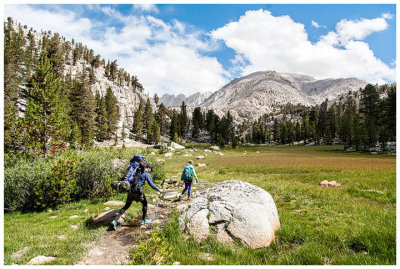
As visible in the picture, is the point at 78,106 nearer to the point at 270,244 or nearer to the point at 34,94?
the point at 34,94

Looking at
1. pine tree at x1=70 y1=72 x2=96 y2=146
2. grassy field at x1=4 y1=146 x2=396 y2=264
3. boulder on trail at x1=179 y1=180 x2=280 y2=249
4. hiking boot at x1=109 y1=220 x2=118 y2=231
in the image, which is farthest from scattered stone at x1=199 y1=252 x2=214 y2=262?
pine tree at x1=70 y1=72 x2=96 y2=146

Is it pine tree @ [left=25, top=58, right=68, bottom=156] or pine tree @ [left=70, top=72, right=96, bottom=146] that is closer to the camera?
pine tree @ [left=25, top=58, right=68, bottom=156]

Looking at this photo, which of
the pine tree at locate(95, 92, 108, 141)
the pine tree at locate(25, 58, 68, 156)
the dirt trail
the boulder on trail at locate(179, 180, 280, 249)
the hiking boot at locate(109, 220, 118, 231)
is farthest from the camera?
the pine tree at locate(95, 92, 108, 141)

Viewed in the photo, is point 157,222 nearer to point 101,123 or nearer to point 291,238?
point 291,238

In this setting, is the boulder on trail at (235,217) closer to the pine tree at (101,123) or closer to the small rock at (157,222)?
the small rock at (157,222)

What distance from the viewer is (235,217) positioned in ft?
19.5

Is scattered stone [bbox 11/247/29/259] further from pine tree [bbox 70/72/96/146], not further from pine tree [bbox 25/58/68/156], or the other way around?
pine tree [bbox 70/72/96/146]

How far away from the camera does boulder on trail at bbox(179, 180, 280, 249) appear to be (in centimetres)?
556

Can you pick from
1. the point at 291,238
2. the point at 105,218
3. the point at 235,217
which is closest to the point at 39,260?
the point at 105,218

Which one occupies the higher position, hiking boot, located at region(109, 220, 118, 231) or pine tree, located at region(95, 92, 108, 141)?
pine tree, located at region(95, 92, 108, 141)

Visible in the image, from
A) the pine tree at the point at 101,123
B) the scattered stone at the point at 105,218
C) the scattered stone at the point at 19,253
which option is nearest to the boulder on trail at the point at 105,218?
the scattered stone at the point at 105,218

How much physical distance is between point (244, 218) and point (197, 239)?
1640 mm

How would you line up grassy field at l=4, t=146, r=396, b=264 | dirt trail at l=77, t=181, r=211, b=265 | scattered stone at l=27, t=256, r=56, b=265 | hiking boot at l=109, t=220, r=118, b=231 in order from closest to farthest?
grassy field at l=4, t=146, r=396, b=264
scattered stone at l=27, t=256, r=56, b=265
dirt trail at l=77, t=181, r=211, b=265
hiking boot at l=109, t=220, r=118, b=231

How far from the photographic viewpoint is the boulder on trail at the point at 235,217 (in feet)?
18.2
